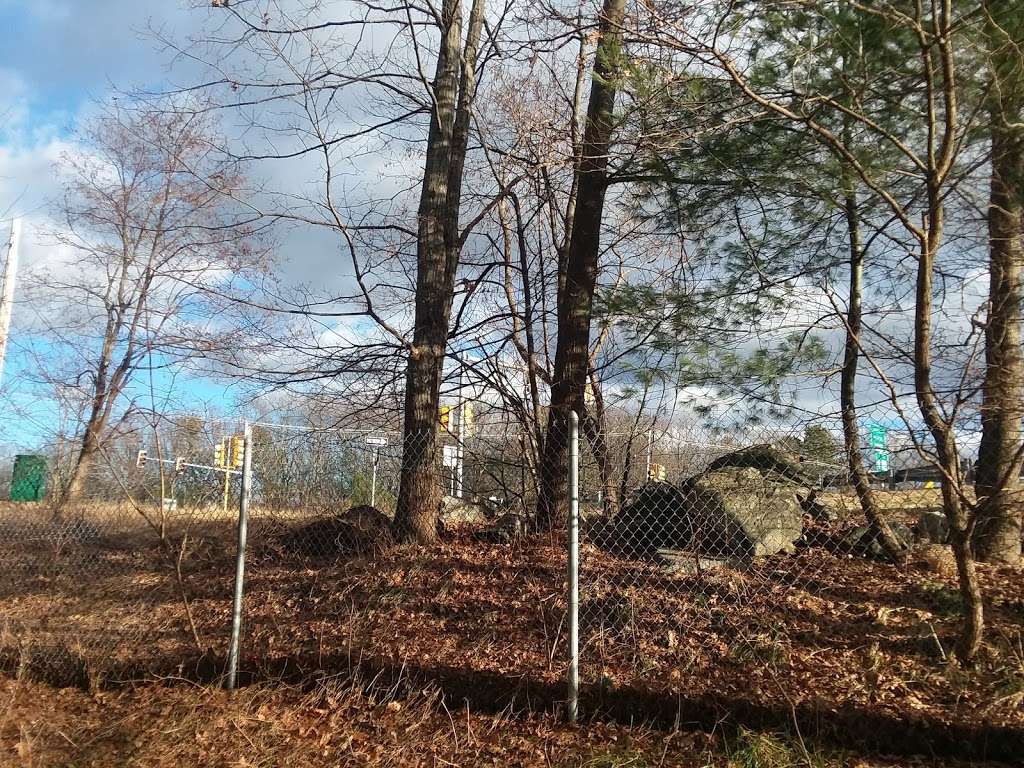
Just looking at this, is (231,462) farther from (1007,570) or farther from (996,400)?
(1007,570)

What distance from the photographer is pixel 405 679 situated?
459 centimetres

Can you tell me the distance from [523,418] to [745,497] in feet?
8.56

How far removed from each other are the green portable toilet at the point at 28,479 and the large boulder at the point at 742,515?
5307 millimetres

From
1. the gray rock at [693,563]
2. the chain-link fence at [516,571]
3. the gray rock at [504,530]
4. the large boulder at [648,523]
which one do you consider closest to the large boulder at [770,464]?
the chain-link fence at [516,571]

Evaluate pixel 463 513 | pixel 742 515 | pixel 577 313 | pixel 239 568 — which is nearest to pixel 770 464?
pixel 742 515

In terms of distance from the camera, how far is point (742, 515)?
552 cm

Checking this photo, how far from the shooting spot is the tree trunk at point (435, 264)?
662 centimetres

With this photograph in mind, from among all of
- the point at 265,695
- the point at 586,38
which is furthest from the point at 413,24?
the point at 265,695

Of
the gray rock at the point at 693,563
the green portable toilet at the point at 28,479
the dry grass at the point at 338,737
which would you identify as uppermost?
the green portable toilet at the point at 28,479

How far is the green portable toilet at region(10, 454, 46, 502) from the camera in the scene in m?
6.38

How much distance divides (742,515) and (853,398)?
4.28 ft

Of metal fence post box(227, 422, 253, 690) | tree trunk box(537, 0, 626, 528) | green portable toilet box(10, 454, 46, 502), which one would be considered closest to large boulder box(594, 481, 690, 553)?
tree trunk box(537, 0, 626, 528)

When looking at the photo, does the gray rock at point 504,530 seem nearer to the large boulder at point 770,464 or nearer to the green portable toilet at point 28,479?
the large boulder at point 770,464

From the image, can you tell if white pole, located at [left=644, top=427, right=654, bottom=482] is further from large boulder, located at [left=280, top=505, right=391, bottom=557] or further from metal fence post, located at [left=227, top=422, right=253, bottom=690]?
metal fence post, located at [left=227, top=422, right=253, bottom=690]
